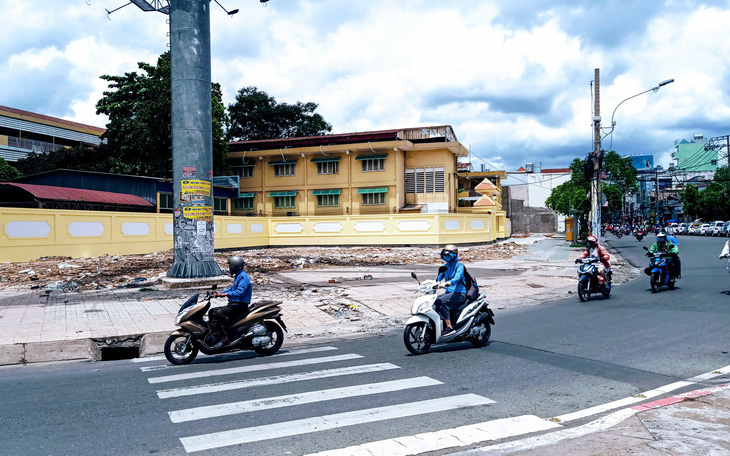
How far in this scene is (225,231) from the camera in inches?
1155

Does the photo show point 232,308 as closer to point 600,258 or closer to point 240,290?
point 240,290

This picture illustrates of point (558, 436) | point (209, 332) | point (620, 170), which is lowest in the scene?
point (558, 436)

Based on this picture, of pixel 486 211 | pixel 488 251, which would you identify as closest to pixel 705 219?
pixel 486 211

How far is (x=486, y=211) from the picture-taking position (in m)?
38.4

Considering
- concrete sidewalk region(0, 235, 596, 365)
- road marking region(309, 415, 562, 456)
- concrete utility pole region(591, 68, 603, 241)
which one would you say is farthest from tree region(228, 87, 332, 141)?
road marking region(309, 415, 562, 456)

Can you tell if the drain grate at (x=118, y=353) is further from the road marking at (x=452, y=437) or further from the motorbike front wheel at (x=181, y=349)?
the road marking at (x=452, y=437)

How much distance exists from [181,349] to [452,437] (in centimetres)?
437

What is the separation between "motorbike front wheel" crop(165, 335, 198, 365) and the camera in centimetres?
735

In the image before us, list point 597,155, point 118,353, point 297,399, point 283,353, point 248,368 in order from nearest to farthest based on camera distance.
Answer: point 297,399 → point 248,368 → point 283,353 → point 118,353 → point 597,155

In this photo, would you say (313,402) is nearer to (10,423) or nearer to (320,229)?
(10,423)

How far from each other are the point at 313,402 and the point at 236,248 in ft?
85.6

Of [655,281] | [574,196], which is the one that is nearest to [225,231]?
[655,281]

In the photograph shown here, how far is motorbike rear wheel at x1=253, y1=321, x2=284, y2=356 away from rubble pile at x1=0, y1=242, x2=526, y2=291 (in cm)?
827

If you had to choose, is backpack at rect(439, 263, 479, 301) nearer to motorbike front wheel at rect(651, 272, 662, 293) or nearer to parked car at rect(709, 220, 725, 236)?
motorbike front wheel at rect(651, 272, 662, 293)
